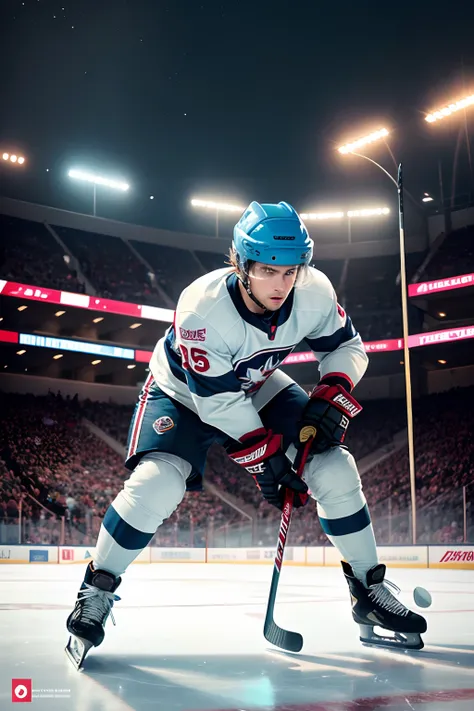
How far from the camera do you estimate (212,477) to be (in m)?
18.9

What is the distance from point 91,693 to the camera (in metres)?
1.71

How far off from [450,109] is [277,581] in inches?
728

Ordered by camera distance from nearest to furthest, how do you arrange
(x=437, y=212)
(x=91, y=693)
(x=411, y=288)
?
(x=91, y=693) → (x=411, y=288) → (x=437, y=212)

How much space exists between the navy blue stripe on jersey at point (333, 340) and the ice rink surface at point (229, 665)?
1.01m

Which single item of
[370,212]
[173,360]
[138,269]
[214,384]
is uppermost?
[370,212]

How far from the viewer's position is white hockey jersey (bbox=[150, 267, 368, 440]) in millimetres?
2371

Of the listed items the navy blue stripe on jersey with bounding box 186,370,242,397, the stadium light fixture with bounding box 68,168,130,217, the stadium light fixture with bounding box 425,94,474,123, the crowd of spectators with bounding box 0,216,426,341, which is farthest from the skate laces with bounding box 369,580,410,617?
the stadium light fixture with bounding box 68,168,130,217

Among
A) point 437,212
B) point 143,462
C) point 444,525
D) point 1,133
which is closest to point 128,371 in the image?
point 1,133

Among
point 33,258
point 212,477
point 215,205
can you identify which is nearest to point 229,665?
point 212,477

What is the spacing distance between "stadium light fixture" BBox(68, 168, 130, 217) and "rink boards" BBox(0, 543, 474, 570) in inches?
539

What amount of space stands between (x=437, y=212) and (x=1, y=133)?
12.8 m

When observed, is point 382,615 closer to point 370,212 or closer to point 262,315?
point 262,315

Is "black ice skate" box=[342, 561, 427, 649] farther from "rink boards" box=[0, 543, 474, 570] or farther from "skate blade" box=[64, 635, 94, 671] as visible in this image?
"rink boards" box=[0, 543, 474, 570]

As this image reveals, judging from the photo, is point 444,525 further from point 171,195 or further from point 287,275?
point 171,195
